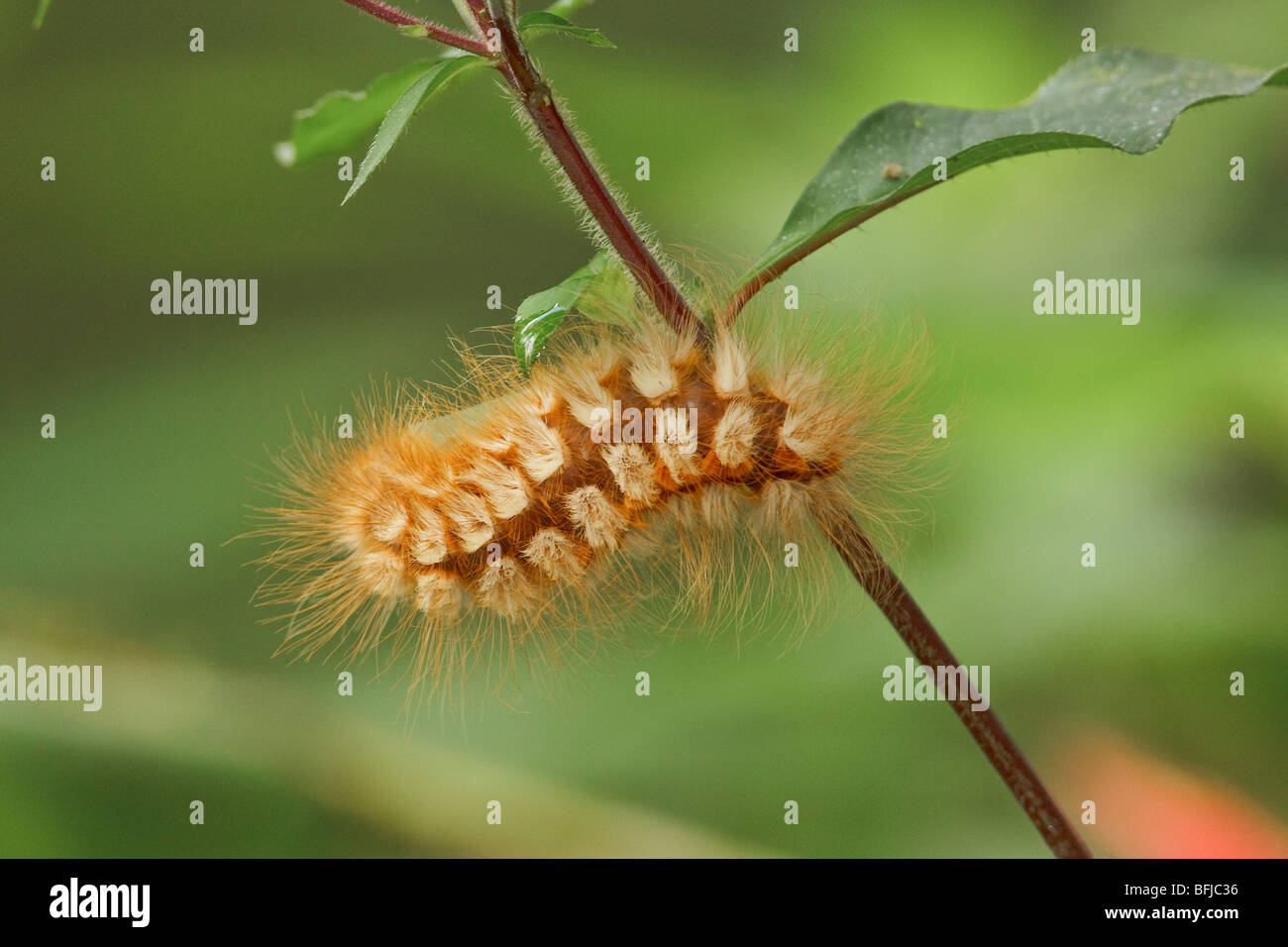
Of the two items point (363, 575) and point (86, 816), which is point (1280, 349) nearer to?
point (363, 575)

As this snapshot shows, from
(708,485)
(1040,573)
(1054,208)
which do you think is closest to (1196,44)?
(1054,208)

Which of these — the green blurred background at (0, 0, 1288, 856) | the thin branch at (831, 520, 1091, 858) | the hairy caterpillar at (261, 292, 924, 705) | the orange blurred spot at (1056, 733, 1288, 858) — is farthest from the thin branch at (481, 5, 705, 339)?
the orange blurred spot at (1056, 733, 1288, 858)

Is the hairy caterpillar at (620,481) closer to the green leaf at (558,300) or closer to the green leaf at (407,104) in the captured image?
the green leaf at (558,300)

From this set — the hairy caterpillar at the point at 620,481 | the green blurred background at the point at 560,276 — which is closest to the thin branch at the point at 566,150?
the hairy caterpillar at the point at 620,481

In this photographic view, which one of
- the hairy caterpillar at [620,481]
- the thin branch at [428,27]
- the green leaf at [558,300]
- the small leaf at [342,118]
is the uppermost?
the thin branch at [428,27]

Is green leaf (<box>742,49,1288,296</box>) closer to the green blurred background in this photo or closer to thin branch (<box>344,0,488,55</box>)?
thin branch (<box>344,0,488,55</box>)

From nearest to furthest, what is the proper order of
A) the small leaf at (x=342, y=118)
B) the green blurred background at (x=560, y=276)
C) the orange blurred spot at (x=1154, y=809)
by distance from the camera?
the small leaf at (x=342, y=118)
the orange blurred spot at (x=1154, y=809)
the green blurred background at (x=560, y=276)

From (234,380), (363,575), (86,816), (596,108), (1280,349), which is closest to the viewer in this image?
(363,575)
